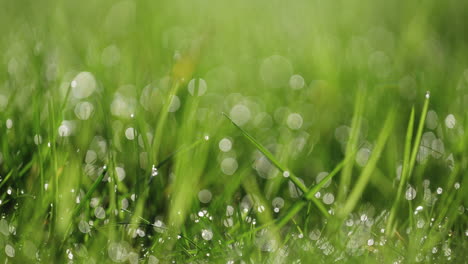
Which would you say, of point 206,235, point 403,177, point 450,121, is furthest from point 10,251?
point 450,121

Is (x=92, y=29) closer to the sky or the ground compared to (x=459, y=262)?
closer to the ground

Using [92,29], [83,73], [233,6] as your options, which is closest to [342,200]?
[83,73]

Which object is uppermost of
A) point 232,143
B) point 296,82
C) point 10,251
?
point 10,251

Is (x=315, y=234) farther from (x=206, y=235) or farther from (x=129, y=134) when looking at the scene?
(x=129, y=134)

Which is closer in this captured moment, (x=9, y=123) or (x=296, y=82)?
(x=9, y=123)

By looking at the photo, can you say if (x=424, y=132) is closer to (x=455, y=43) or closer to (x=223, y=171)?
(x=223, y=171)

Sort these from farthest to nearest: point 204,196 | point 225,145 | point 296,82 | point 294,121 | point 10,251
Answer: point 296,82 < point 294,121 < point 225,145 < point 204,196 < point 10,251

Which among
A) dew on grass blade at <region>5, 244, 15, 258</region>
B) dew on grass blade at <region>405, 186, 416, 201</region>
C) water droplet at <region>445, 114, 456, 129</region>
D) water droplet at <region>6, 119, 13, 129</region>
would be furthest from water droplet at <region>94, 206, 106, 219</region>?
water droplet at <region>445, 114, 456, 129</region>
